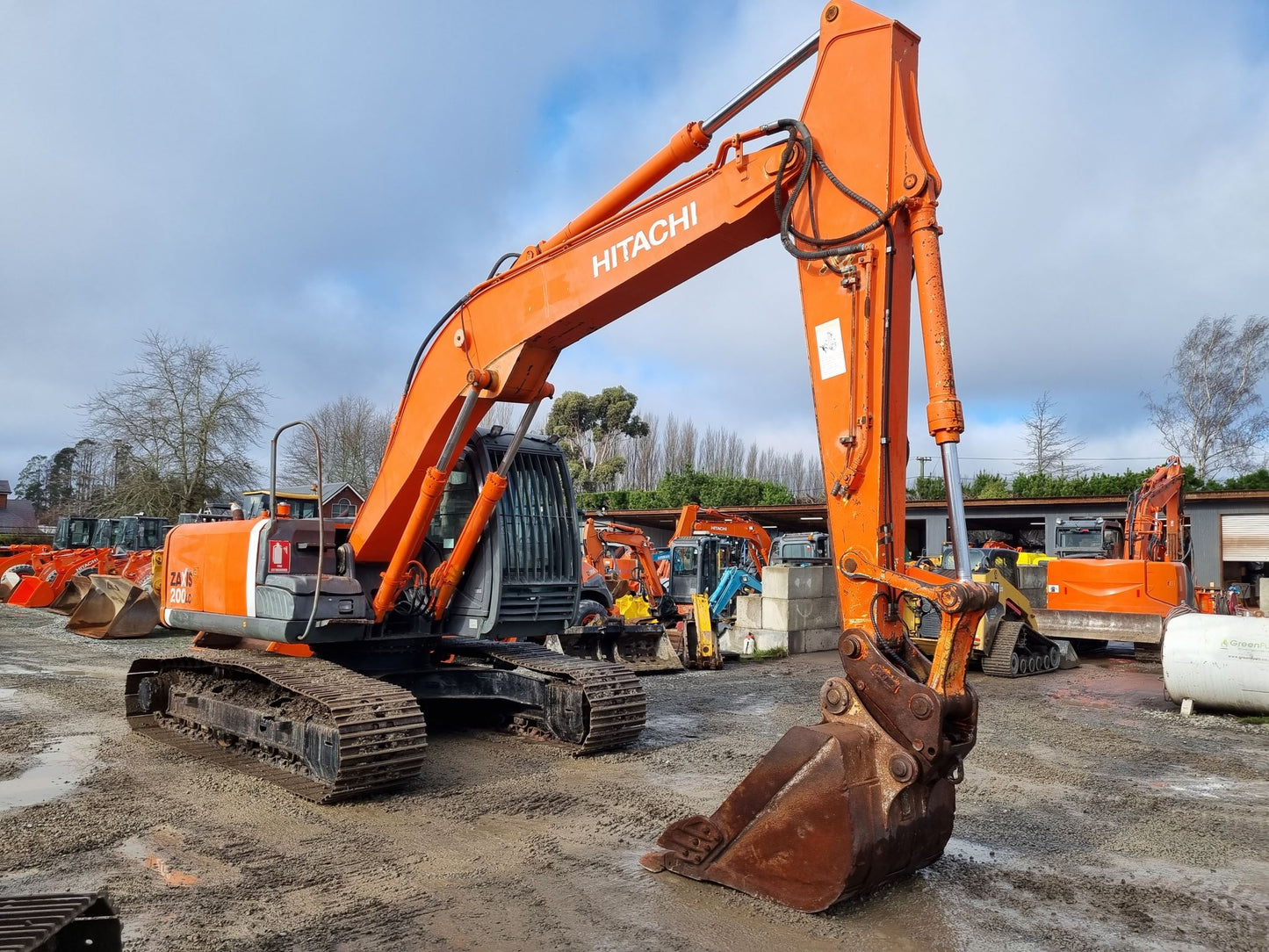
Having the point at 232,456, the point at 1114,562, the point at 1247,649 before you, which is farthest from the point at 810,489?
the point at 1247,649

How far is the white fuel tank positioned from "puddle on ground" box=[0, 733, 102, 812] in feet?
31.1

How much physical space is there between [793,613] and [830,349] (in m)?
10.1

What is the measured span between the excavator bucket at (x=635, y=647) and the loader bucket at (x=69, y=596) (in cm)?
1180

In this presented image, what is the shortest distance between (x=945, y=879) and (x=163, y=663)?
252 inches

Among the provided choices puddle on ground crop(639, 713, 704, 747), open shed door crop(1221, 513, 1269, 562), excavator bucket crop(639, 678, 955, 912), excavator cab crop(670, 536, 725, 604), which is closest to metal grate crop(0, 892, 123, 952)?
excavator bucket crop(639, 678, 955, 912)

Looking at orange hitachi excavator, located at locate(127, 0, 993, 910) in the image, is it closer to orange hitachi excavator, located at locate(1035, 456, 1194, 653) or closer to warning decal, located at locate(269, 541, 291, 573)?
warning decal, located at locate(269, 541, 291, 573)

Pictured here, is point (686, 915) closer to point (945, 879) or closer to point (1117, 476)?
point (945, 879)

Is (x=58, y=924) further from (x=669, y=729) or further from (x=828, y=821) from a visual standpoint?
(x=669, y=729)

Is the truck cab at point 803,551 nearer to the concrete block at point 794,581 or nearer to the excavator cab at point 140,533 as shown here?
the concrete block at point 794,581

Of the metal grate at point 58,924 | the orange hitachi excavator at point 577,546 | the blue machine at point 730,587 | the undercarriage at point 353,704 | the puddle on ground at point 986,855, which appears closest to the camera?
the metal grate at point 58,924

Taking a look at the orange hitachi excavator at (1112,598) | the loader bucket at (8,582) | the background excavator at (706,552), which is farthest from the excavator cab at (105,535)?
the orange hitachi excavator at (1112,598)

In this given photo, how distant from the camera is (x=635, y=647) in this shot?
11.9 meters

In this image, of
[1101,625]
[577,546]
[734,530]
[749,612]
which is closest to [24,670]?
[577,546]

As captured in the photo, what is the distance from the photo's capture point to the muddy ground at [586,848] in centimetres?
387
